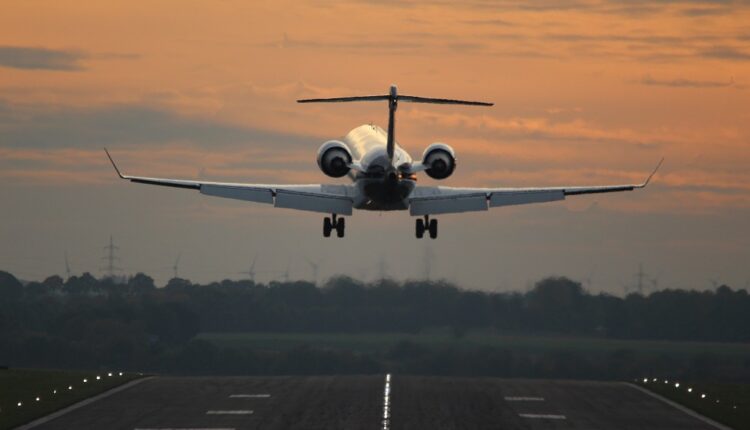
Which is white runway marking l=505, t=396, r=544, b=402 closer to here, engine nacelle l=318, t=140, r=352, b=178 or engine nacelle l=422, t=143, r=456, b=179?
engine nacelle l=422, t=143, r=456, b=179

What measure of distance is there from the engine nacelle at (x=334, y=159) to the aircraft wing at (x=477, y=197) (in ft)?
14.4

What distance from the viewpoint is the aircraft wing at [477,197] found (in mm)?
90938

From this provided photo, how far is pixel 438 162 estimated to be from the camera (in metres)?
88.0

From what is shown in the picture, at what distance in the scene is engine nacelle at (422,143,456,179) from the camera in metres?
87.9

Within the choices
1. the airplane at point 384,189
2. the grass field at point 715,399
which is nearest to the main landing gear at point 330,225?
the airplane at point 384,189

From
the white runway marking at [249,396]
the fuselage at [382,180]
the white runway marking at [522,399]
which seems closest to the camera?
the fuselage at [382,180]

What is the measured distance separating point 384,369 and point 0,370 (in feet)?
180

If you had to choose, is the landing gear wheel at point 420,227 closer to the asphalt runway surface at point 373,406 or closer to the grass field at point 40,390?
the asphalt runway surface at point 373,406

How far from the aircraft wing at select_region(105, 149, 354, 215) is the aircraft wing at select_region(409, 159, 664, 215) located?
4.31m

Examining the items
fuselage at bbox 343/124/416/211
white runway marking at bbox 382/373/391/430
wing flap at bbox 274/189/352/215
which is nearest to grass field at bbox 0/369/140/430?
wing flap at bbox 274/189/352/215

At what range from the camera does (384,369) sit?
159000 mm

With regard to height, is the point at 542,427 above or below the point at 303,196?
below

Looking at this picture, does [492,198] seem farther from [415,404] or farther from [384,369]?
[384,369]

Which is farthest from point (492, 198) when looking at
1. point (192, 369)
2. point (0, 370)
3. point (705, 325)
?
point (192, 369)
